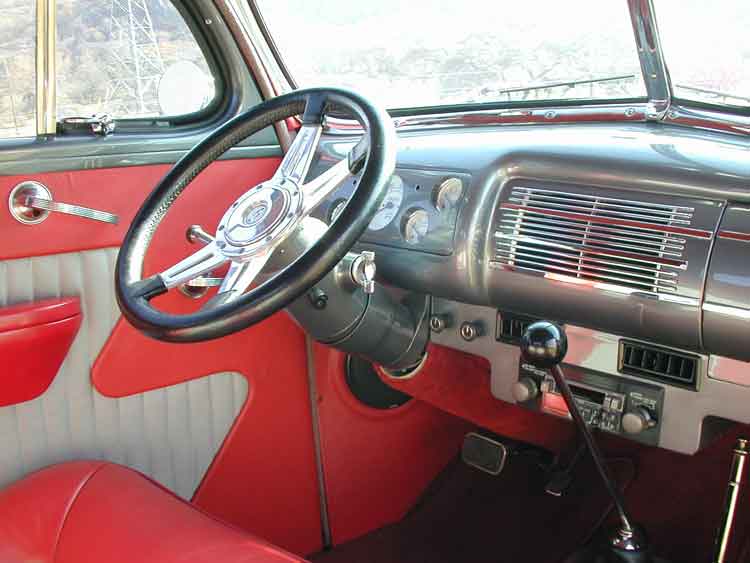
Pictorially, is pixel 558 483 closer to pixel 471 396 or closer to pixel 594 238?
pixel 471 396

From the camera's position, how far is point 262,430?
7.11 feet

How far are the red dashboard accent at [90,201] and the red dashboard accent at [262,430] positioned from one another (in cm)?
23

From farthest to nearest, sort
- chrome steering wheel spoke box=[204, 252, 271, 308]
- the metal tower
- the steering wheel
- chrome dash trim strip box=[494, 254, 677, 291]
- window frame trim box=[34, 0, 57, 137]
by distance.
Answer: the metal tower, window frame trim box=[34, 0, 57, 137], chrome dash trim strip box=[494, 254, 677, 291], chrome steering wheel spoke box=[204, 252, 271, 308], the steering wheel

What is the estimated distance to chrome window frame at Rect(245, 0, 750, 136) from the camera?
170 cm

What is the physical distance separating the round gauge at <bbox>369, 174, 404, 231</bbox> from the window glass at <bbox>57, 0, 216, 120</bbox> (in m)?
0.63

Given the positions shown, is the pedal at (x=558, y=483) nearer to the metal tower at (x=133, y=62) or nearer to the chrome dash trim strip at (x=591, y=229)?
the chrome dash trim strip at (x=591, y=229)

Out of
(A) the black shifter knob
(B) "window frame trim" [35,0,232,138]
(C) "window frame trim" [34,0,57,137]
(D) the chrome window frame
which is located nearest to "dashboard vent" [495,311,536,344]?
(A) the black shifter knob

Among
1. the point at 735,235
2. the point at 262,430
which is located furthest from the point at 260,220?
the point at 262,430

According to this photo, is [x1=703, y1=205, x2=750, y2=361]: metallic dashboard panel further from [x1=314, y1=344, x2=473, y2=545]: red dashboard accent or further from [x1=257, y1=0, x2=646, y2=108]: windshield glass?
[x1=314, y1=344, x2=473, y2=545]: red dashboard accent

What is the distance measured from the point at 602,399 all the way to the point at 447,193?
21.2 inches

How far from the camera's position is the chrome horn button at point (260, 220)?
1378 mm

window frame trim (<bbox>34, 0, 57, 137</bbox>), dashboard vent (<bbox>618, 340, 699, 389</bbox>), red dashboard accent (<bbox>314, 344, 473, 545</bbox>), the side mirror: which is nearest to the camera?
dashboard vent (<bbox>618, 340, 699, 389</bbox>)

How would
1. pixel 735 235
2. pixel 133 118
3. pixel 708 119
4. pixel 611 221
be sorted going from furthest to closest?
pixel 133 118 → pixel 708 119 → pixel 611 221 → pixel 735 235

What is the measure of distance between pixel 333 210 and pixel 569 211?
0.60 meters
